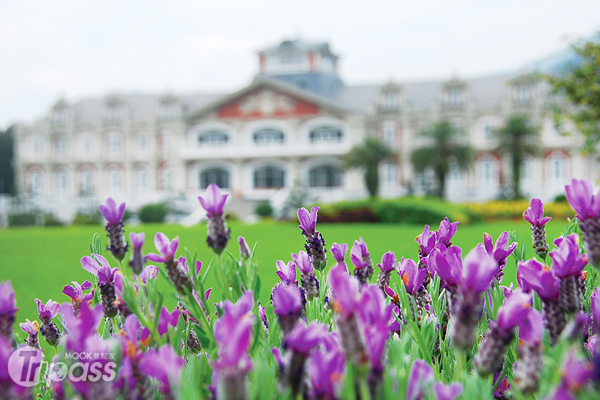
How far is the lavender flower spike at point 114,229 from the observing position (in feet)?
4.79

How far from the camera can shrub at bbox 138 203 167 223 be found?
72.2 feet

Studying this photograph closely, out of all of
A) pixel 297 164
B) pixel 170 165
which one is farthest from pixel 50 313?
pixel 170 165

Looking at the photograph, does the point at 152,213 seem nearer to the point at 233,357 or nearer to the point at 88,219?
the point at 88,219

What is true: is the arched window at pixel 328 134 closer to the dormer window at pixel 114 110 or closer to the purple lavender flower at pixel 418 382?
the dormer window at pixel 114 110

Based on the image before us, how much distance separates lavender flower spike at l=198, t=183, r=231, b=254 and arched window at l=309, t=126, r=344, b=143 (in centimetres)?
2835

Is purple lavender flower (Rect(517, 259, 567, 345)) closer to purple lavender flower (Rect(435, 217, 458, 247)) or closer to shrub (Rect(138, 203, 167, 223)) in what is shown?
purple lavender flower (Rect(435, 217, 458, 247))

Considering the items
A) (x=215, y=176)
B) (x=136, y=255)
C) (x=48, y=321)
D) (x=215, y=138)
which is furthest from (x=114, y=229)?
(x=215, y=176)

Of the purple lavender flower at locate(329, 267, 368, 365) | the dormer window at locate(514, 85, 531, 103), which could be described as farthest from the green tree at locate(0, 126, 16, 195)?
the purple lavender flower at locate(329, 267, 368, 365)

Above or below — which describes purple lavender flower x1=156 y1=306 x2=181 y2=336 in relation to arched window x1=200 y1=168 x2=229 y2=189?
below

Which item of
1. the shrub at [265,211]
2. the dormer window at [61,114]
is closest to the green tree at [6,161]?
the dormer window at [61,114]

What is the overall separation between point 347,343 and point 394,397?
21 centimetres

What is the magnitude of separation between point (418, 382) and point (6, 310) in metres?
0.95

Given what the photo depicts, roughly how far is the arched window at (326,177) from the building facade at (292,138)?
6cm

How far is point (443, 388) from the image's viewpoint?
101cm
